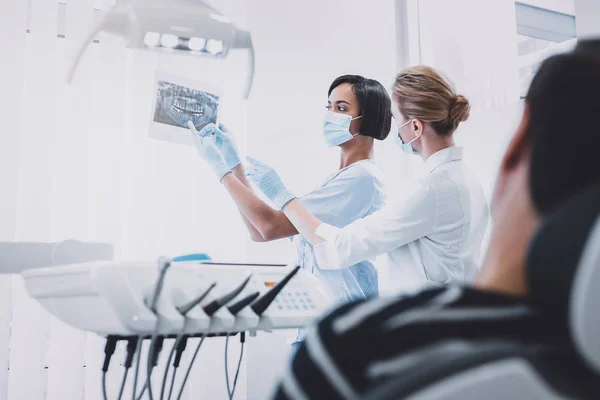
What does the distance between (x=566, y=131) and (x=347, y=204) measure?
1629 millimetres

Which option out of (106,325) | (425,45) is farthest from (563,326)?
(425,45)

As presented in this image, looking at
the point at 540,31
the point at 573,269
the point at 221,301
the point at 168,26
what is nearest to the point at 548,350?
the point at 573,269

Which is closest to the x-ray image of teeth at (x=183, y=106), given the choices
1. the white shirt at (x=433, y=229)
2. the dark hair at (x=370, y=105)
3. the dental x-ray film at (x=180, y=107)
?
the dental x-ray film at (x=180, y=107)

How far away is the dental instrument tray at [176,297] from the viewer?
1072 mm

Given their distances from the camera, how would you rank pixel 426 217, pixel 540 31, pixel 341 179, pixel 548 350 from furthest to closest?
pixel 540 31
pixel 341 179
pixel 426 217
pixel 548 350

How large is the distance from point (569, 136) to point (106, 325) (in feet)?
3.03

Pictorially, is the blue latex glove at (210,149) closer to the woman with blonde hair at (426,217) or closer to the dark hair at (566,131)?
the woman with blonde hair at (426,217)

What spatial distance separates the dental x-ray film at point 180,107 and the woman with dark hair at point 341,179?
3cm

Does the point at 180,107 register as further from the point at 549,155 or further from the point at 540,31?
the point at 549,155

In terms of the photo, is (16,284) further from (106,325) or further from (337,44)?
(337,44)

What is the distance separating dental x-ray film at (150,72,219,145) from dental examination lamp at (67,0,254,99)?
1.87 ft

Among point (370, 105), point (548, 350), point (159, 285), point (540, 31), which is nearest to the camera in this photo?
point (548, 350)

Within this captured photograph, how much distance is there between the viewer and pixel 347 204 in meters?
2.02

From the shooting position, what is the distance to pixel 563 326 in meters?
0.37
